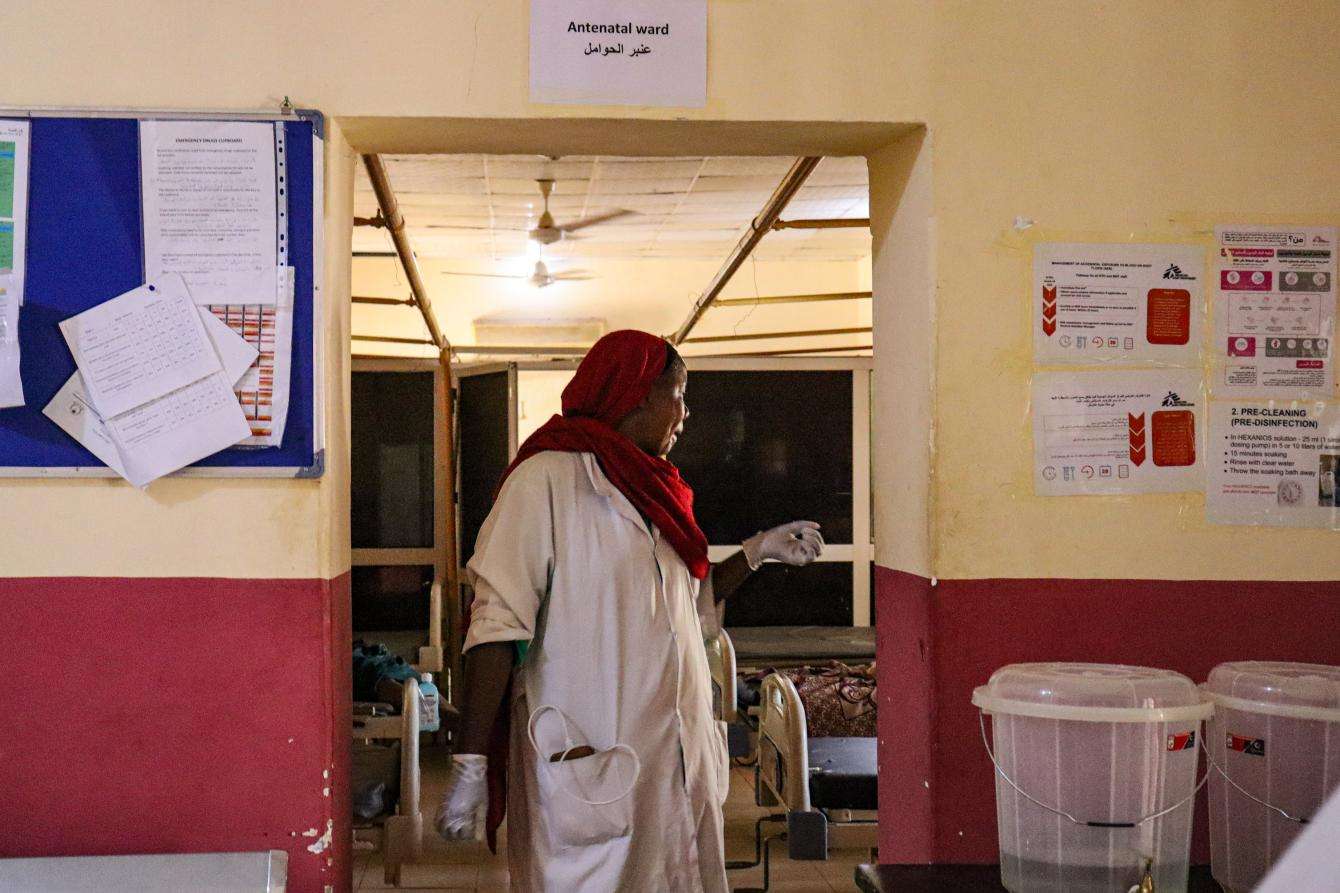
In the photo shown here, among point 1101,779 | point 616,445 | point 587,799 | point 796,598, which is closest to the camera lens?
point 1101,779

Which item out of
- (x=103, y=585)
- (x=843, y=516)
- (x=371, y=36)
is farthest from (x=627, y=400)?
(x=843, y=516)

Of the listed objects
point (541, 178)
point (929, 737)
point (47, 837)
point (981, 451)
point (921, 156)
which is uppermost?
point (541, 178)

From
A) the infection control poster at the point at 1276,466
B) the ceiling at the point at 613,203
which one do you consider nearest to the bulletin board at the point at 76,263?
the infection control poster at the point at 1276,466

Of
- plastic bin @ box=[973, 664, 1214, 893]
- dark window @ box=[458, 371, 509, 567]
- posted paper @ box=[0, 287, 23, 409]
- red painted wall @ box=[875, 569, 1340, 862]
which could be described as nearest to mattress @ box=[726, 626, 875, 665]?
dark window @ box=[458, 371, 509, 567]

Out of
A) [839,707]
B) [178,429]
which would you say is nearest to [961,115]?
[178,429]

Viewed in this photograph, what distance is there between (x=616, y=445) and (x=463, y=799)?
0.80 meters

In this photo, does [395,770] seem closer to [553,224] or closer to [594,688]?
[594,688]

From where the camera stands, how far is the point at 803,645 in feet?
20.4

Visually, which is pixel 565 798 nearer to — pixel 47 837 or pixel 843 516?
pixel 47 837

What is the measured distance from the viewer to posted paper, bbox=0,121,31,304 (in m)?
2.34

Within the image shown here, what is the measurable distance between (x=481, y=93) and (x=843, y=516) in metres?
4.59

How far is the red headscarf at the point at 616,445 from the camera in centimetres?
264

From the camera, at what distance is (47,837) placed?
2357 mm

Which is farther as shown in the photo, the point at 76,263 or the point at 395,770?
the point at 395,770
